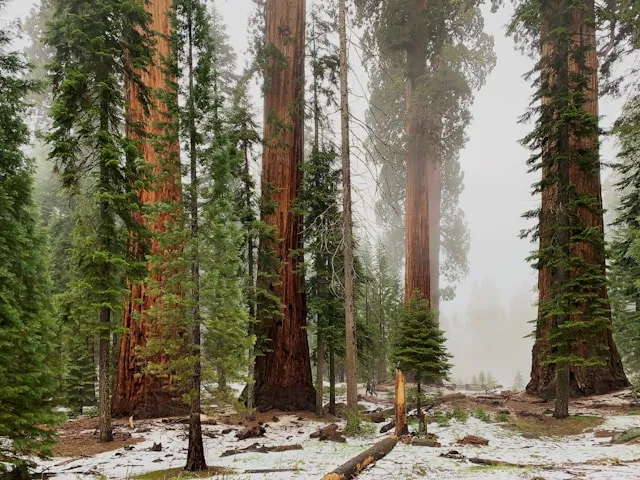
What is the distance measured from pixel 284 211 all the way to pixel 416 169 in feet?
27.1

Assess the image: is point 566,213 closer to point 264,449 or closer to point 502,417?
point 502,417

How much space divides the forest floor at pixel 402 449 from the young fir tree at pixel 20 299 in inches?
43.3

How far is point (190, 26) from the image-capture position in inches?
306

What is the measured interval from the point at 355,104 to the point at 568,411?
32.1 ft

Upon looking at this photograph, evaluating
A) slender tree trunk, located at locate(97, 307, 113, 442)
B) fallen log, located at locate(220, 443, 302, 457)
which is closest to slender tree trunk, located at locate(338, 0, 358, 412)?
fallen log, located at locate(220, 443, 302, 457)

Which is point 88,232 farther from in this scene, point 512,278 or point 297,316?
point 512,278

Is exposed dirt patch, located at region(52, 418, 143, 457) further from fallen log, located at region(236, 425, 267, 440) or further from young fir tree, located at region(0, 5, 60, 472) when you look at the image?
fallen log, located at region(236, 425, 267, 440)

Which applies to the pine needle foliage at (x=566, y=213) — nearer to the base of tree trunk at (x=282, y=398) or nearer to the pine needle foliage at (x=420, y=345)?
the pine needle foliage at (x=420, y=345)

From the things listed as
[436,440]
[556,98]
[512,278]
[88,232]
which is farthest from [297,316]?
[512,278]

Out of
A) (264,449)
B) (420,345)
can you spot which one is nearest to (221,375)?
(264,449)

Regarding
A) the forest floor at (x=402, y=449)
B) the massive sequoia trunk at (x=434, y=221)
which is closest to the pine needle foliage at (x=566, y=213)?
the forest floor at (x=402, y=449)

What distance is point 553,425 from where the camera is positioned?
1007 cm

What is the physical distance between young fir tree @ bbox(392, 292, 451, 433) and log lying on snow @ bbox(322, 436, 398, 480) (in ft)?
8.11

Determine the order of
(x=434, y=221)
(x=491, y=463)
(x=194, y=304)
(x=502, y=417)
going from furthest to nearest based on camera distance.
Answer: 1. (x=434, y=221)
2. (x=502, y=417)
3. (x=194, y=304)
4. (x=491, y=463)
